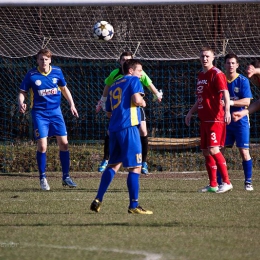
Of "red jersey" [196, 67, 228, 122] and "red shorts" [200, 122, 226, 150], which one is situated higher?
"red jersey" [196, 67, 228, 122]

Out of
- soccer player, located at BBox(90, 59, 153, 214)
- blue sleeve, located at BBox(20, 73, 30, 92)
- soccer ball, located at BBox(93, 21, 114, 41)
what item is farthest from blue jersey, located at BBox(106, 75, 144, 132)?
soccer ball, located at BBox(93, 21, 114, 41)

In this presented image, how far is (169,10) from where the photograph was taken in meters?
16.4

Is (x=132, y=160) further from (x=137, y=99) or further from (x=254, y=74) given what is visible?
(x=254, y=74)

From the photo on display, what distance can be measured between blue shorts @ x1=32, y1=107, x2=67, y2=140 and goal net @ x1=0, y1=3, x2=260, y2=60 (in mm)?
3658

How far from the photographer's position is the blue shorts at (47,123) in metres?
11.2

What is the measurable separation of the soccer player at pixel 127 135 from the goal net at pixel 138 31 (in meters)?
6.79

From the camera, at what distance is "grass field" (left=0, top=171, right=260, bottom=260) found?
589 centimetres

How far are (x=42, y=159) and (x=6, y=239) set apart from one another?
15.6ft

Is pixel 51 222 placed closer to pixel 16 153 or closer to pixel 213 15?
pixel 16 153

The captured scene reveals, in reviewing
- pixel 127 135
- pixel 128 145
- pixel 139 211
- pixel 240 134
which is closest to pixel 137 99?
pixel 127 135

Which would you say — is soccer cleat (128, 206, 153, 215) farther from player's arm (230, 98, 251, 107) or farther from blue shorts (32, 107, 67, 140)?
blue shorts (32, 107, 67, 140)

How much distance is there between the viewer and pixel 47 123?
1127 centimetres

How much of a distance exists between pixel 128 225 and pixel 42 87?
447 cm

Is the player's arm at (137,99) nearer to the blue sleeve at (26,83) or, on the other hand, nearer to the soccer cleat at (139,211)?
the soccer cleat at (139,211)
